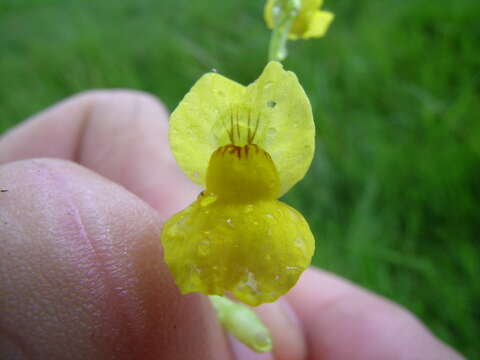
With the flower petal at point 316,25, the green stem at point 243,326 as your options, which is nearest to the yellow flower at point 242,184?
the green stem at point 243,326

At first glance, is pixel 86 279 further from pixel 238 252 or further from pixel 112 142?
pixel 112 142

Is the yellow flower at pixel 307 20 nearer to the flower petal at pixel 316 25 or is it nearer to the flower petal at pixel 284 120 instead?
the flower petal at pixel 316 25

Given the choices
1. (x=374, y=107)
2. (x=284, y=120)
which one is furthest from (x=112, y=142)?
(x=374, y=107)

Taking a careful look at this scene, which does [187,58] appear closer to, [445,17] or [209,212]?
[445,17]

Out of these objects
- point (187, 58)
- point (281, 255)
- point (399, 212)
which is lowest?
point (399, 212)

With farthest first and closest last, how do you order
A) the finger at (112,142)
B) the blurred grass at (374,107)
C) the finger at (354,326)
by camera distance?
the blurred grass at (374,107) → the finger at (112,142) → the finger at (354,326)

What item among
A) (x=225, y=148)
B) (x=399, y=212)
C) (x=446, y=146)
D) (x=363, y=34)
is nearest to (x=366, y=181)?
(x=399, y=212)
